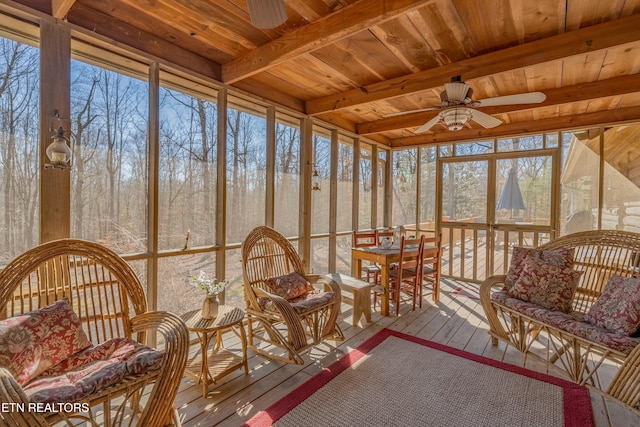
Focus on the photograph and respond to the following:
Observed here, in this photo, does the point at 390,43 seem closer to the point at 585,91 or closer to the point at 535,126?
the point at 585,91

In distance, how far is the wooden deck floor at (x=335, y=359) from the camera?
6.72ft

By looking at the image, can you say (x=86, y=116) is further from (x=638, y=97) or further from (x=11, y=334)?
(x=638, y=97)

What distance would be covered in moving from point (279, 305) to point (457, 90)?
7.77ft

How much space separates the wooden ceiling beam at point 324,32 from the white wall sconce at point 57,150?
154 cm

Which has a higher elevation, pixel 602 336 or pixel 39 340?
pixel 39 340

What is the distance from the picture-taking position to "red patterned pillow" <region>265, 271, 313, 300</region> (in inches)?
115

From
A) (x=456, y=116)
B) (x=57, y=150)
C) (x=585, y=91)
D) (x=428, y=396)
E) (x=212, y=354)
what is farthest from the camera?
(x=585, y=91)

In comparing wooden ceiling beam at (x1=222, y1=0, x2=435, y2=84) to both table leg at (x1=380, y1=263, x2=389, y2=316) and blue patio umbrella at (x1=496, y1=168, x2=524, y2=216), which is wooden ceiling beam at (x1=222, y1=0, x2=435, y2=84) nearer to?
table leg at (x1=380, y1=263, x2=389, y2=316)

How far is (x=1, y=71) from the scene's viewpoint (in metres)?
1.97

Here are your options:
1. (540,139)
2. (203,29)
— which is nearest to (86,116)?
(203,29)

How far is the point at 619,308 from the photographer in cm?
223

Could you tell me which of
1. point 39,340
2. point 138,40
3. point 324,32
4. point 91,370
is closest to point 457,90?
point 324,32

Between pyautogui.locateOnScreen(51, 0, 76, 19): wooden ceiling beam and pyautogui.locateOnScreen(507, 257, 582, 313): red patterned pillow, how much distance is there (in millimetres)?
4045

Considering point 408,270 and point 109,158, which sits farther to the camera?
point 408,270
